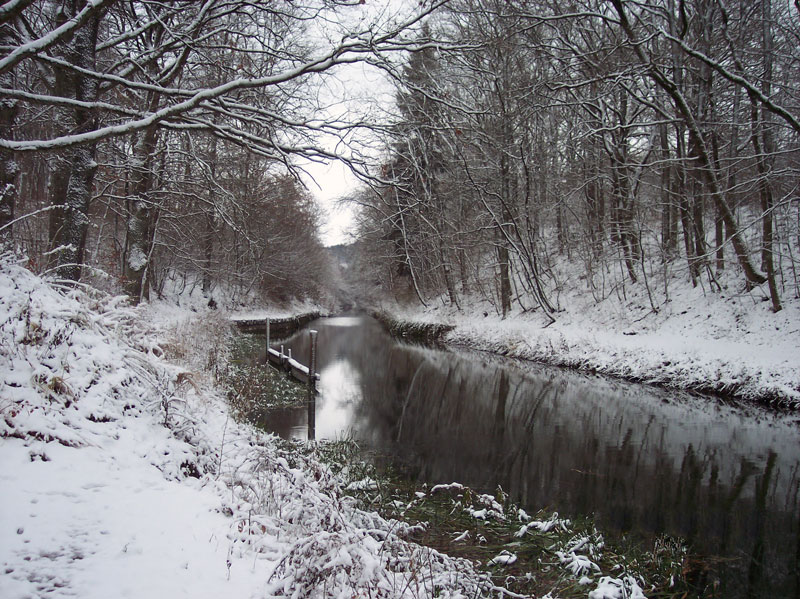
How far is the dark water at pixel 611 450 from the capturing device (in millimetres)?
5500

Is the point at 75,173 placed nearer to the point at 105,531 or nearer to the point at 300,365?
the point at 105,531

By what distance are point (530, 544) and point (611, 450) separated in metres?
4.24

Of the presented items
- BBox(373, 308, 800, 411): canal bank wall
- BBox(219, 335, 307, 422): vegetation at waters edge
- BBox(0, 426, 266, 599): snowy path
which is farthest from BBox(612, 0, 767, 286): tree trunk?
BBox(0, 426, 266, 599): snowy path

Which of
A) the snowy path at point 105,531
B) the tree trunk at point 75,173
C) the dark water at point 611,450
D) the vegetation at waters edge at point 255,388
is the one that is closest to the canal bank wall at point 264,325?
the vegetation at waters edge at point 255,388

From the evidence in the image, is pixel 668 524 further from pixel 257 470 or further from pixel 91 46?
pixel 91 46

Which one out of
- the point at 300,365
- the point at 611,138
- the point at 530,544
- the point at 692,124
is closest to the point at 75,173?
the point at 530,544

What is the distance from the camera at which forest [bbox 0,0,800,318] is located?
5.77 m

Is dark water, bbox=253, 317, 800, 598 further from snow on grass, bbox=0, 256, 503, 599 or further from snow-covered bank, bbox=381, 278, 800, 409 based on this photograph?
snow on grass, bbox=0, 256, 503, 599

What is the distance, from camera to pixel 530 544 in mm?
4844

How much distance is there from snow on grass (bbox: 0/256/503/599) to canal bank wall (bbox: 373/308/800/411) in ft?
33.3

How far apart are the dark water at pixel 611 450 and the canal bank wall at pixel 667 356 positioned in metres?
0.67

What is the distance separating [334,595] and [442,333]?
2394cm

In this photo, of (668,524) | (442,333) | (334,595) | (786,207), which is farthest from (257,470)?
(442,333)

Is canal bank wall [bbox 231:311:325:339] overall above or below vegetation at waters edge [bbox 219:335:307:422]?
above
